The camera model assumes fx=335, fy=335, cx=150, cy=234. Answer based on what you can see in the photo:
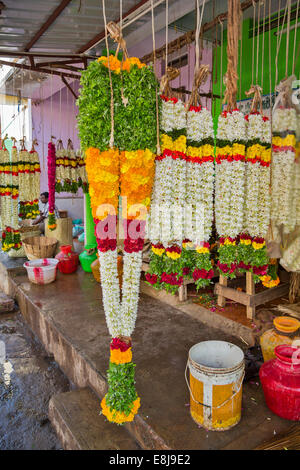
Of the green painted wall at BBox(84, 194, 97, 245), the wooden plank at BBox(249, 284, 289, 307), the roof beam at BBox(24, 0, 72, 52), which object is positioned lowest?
the wooden plank at BBox(249, 284, 289, 307)

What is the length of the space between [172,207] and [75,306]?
2.87 meters

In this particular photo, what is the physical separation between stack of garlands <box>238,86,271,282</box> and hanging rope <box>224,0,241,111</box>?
184 mm

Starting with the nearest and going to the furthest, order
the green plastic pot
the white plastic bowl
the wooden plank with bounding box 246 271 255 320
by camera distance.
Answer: the wooden plank with bounding box 246 271 255 320, the white plastic bowl, the green plastic pot

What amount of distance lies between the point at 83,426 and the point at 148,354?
0.90 m

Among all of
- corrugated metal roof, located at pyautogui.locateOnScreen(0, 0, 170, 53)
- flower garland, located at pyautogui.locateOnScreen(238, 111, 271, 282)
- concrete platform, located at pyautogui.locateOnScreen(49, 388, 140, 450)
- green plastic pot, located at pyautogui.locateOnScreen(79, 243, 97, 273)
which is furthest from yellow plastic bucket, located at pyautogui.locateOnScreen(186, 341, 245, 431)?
green plastic pot, located at pyautogui.locateOnScreen(79, 243, 97, 273)

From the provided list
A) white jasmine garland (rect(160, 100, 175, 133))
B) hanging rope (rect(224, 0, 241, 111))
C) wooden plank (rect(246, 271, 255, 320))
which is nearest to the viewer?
white jasmine garland (rect(160, 100, 175, 133))

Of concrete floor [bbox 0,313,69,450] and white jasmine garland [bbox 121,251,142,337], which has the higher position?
white jasmine garland [bbox 121,251,142,337]

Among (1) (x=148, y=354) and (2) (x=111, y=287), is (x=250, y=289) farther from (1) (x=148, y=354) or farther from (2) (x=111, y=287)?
(2) (x=111, y=287)

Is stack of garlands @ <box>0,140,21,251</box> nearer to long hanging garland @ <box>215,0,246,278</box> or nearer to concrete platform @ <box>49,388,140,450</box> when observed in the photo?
concrete platform @ <box>49,388,140,450</box>

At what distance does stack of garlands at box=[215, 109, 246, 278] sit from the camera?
212 centimetres

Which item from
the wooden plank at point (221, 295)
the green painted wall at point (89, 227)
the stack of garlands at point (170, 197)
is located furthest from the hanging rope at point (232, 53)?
the green painted wall at point (89, 227)

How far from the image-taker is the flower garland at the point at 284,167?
5.33 ft

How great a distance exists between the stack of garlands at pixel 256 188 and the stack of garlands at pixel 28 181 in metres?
4.48

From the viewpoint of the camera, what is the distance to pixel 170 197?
6.53ft
